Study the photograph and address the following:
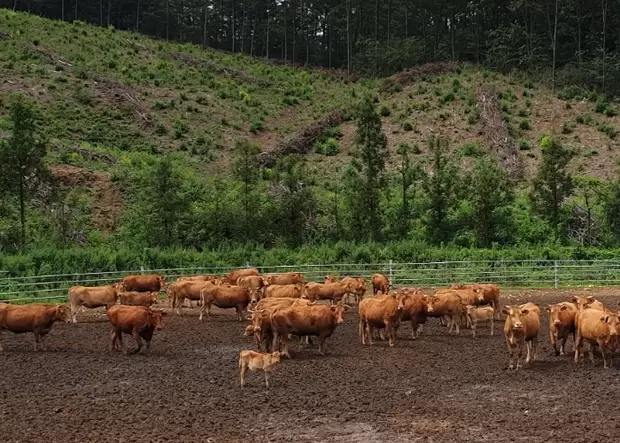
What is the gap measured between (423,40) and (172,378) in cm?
7190

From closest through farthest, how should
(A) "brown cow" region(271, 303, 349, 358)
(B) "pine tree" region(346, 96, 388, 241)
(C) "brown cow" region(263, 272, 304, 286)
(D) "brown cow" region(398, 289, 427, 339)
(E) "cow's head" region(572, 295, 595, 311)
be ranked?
(A) "brown cow" region(271, 303, 349, 358)
(E) "cow's head" region(572, 295, 595, 311)
(D) "brown cow" region(398, 289, 427, 339)
(C) "brown cow" region(263, 272, 304, 286)
(B) "pine tree" region(346, 96, 388, 241)

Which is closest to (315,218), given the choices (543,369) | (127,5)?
(543,369)

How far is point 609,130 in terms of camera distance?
2064 inches

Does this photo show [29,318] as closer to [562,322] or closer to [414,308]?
[414,308]

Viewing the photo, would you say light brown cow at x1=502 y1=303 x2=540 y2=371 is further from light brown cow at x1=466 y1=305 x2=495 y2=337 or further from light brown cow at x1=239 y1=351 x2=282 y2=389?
light brown cow at x1=239 y1=351 x2=282 y2=389

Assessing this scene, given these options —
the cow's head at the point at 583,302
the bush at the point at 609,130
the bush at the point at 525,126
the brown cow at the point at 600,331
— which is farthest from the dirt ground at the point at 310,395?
the bush at the point at 609,130

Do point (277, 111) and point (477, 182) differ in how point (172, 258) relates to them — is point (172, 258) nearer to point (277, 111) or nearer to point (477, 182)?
point (477, 182)

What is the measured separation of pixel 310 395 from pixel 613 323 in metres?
6.99

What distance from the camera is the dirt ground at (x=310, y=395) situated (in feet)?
35.9

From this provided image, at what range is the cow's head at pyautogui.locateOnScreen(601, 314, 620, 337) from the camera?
48.8ft

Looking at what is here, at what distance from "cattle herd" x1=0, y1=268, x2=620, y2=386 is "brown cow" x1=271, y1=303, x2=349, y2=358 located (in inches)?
0.9

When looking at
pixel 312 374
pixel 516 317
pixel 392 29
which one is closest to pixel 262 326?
pixel 312 374

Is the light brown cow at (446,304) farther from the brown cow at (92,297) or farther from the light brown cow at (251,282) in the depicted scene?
the brown cow at (92,297)

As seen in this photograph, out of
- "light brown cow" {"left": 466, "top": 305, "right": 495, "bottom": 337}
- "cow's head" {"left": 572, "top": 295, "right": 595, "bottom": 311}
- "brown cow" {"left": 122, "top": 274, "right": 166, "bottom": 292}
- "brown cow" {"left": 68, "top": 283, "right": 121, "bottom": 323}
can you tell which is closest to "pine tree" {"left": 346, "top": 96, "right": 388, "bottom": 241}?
"brown cow" {"left": 122, "top": 274, "right": 166, "bottom": 292}
